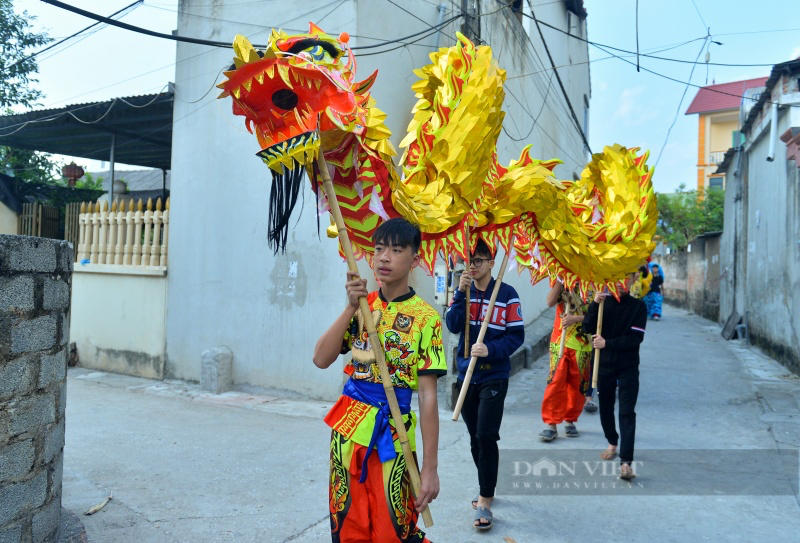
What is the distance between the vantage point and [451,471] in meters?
4.71

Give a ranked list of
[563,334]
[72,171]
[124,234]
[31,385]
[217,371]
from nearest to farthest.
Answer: [31,385] < [563,334] < [217,371] < [124,234] < [72,171]

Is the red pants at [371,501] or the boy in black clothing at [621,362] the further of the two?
the boy in black clothing at [621,362]

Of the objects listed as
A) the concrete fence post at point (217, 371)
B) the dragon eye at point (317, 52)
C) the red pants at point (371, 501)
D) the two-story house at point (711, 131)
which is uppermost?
the two-story house at point (711, 131)

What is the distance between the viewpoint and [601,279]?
4.80 metres

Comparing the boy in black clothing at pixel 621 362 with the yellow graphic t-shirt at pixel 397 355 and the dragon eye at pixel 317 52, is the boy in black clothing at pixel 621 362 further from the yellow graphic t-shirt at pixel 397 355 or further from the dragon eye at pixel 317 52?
the dragon eye at pixel 317 52

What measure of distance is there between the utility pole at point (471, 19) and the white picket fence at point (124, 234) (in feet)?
14.5

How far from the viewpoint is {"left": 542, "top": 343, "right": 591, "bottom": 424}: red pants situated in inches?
221

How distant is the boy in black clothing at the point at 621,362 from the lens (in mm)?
4504

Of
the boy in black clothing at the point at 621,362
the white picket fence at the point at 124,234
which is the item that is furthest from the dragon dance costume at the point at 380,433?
the white picket fence at the point at 124,234

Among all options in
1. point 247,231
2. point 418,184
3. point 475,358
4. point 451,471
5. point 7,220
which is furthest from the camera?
point 7,220

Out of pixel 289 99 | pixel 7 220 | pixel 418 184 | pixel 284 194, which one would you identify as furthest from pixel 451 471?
pixel 7 220

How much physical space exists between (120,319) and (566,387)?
6.04 m

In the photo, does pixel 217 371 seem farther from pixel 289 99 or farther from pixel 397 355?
pixel 289 99

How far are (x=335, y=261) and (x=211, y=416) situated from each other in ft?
6.70
